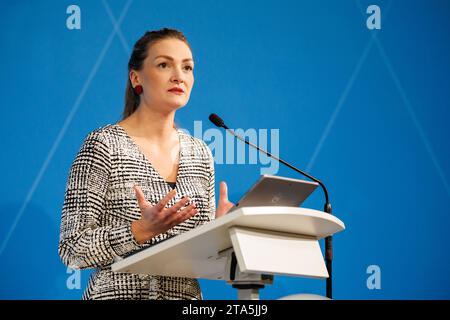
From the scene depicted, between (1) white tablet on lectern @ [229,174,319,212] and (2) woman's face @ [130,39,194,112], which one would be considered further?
(2) woman's face @ [130,39,194,112]

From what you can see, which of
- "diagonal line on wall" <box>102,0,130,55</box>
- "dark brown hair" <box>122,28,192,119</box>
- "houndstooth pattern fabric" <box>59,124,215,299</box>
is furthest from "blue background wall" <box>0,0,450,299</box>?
"houndstooth pattern fabric" <box>59,124,215,299</box>

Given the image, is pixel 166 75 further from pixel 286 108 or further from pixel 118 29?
pixel 286 108

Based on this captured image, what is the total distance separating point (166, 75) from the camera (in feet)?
9.43

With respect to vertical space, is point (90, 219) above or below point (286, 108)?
below

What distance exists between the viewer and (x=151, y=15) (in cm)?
394

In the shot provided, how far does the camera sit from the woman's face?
284cm

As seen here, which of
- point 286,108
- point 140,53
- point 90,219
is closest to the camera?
point 90,219

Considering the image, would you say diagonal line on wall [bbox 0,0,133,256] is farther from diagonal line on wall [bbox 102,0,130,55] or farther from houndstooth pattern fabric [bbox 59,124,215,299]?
houndstooth pattern fabric [bbox 59,124,215,299]

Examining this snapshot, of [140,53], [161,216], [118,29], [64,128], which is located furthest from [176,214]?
[118,29]

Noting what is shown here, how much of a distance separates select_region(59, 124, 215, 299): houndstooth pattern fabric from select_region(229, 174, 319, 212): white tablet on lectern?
46 centimetres

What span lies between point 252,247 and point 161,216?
30cm

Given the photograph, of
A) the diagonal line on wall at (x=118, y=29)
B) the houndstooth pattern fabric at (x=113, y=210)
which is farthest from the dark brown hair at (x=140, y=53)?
the diagonal line on wall at (x=118, y=29)

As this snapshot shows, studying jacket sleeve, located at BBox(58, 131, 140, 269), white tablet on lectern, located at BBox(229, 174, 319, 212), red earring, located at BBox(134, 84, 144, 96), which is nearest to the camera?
white tablet on lectern, located at BBox(229, 174, 319, 212)
